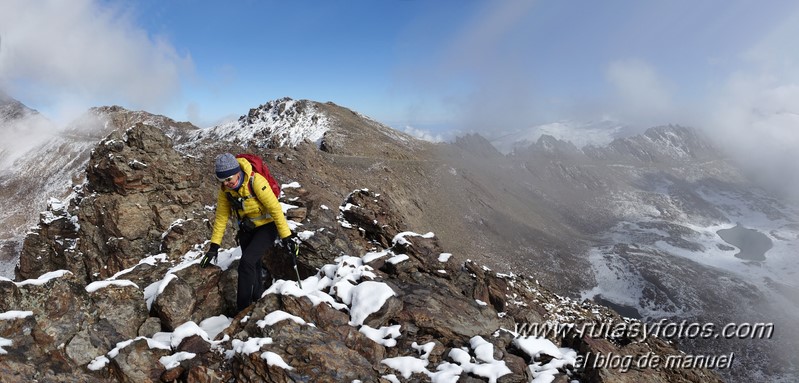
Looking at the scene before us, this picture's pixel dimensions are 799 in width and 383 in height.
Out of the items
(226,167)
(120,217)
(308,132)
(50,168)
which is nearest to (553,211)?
(308,132)

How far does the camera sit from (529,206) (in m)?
89.6

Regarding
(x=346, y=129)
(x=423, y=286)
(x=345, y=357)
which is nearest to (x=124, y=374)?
(x=345, y=357)

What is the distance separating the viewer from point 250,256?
30.9 ft

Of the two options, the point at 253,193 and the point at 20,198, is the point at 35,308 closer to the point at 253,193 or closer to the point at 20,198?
the point at 253,193

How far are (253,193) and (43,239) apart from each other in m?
22.4

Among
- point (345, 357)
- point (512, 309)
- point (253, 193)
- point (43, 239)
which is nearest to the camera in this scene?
point (345, 357)

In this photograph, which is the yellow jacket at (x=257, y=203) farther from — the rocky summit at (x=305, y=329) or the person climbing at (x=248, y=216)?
the rocky summit at (x=305, y=329)

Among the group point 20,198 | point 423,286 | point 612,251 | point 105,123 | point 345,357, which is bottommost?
point 20,198

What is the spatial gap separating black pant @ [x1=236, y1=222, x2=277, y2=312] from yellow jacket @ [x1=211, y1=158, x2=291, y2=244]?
0.94ft

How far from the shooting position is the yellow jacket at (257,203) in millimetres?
8875

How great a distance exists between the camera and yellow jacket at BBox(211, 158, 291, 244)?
8.88 meters

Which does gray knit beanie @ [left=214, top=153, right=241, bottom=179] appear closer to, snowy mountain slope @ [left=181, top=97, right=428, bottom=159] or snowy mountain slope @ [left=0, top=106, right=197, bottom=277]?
snowy mountain slope @ [left=0, top=106, right=197, bottom=277]

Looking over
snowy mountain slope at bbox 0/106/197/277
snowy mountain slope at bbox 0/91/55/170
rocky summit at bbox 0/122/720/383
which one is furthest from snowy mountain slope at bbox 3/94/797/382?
snowy mountain slope at bbox 0/91/55/170

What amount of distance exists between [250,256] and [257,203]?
1394mm
